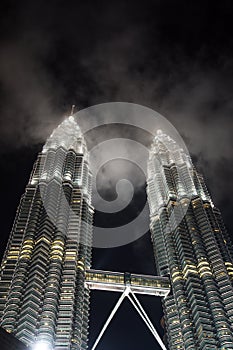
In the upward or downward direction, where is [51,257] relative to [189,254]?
downward

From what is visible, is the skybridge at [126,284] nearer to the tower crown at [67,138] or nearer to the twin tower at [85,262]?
the twin tower at [85,262]

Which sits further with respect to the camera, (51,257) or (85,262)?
(85,262)

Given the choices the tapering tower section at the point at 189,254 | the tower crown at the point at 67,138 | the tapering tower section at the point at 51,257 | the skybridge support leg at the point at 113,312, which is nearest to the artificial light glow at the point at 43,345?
the tapering tower section at the point at 51,257

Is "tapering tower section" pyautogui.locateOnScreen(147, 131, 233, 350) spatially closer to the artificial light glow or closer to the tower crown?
the tower crown

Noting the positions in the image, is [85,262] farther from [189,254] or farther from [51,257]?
[189,254]

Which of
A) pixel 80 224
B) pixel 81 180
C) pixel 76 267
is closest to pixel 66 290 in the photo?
pixel 76 267

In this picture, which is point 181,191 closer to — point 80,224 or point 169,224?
point 169,224

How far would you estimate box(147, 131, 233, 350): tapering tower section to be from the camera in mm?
99250

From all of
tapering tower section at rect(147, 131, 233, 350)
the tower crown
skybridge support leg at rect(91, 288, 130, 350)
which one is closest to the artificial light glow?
skybridge support leg at rect(91, 288, 130, 350)

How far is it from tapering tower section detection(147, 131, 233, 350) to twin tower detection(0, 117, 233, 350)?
A: 27 cm

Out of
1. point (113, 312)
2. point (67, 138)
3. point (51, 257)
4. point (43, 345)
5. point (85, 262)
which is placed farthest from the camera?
point (67, 138)

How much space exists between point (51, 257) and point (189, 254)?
38.0m

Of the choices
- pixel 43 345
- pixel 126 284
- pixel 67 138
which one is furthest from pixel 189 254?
pixel 67 138

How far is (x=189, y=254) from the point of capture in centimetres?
11688
